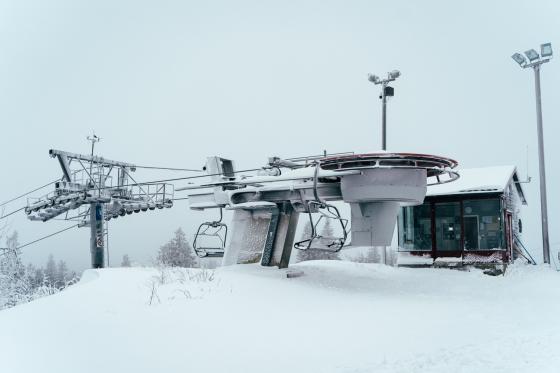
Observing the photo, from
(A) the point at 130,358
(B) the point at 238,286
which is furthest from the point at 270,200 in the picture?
(A) the point at 130,358

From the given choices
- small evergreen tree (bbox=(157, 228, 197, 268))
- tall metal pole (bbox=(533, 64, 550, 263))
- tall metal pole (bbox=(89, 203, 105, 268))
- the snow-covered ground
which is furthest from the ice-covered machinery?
small evergreen tree (bbox=(157, 228, 197, 268))

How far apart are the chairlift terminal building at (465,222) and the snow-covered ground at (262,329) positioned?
23.8ft

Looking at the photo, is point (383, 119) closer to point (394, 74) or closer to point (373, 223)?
point (394, 74)

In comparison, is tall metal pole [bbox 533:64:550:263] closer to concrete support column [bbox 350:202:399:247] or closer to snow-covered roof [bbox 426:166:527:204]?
snow-covered roof [bbox 426:166:527:204]

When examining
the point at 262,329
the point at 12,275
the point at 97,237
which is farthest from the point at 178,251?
the point at 262,329

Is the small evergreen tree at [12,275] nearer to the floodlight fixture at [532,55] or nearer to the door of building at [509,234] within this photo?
the door of building at [509,234]

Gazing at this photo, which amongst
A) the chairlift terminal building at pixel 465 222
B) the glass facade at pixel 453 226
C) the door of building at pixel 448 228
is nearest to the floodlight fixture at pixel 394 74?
the chairlift terminal building at pixel 465 222

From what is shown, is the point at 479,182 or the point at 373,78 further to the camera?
the point at 373,78

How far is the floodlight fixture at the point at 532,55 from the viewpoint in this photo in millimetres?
26003

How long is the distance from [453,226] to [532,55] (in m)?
11.6

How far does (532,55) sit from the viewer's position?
2612 cm

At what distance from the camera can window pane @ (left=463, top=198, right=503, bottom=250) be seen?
20.4 m

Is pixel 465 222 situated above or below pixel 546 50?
below

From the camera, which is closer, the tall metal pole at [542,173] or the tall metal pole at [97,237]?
the tall metal pole at [542,173]
